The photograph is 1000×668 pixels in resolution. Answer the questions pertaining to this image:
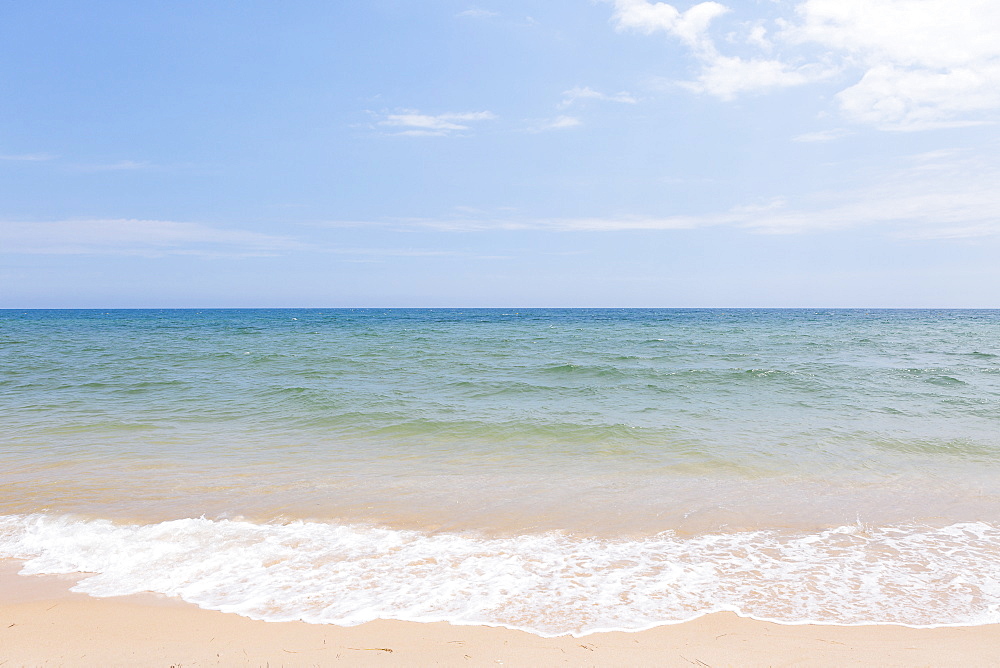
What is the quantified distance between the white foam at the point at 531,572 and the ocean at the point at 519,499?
21mm

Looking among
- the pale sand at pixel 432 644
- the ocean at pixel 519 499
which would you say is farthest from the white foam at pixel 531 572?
the pale sand at pixel 432 644

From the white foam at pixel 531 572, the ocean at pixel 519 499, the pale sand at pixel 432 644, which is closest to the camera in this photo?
the pale sand at pixel 432 644

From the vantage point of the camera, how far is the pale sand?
3133 millimetres

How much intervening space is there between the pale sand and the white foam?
14 cm

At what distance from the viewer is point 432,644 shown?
3291 millimetres

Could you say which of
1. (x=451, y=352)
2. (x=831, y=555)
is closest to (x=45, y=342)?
(x=451, y=352)

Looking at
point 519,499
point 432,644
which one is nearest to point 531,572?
point 432,644

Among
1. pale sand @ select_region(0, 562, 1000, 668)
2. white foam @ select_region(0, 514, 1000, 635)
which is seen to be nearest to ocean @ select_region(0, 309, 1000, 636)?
white foam @ select_region(0, 514, 1000, 635)

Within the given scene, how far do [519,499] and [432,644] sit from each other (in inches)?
113

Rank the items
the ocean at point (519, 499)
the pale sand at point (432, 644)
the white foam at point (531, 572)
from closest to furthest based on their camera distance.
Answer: the pale sand at point (432, 644)
the white foam at point (531, 572)
the ocean at point (519, 499)

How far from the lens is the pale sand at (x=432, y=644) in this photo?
123 inches

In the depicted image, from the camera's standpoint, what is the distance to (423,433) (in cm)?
930

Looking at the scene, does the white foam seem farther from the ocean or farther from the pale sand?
the pale sand

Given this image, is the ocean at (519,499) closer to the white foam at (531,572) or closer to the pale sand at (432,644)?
the white foam at (531,572)
